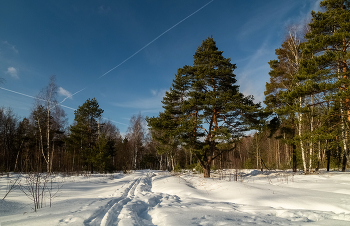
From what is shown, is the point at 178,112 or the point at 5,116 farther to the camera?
the point at 5,116

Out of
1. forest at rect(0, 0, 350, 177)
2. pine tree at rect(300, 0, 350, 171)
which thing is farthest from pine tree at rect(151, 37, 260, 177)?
pine tree at rect(300, 0, 350, 171)

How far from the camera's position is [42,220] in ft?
9.70

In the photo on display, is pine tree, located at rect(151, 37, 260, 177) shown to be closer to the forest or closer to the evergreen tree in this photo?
the forest

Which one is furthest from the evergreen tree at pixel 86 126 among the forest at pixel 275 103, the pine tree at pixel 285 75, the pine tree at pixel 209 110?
the pine tree at pixel 285 75

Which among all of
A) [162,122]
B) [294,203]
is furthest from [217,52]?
[294,203]

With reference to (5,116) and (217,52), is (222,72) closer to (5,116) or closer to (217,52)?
(217,52)

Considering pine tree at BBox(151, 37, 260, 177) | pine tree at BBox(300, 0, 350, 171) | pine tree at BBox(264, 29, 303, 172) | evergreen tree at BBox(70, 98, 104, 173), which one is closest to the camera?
pine tree at BBox(300, 0, 350, 171)

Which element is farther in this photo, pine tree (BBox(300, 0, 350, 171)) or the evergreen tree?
the evergreen tree

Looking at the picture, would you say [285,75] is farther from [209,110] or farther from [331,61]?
[209,110]

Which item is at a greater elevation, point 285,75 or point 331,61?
point 285,75

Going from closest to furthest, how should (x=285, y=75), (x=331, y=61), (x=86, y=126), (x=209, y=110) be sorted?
1. (x=331, y=61)
2. (x=209, y=110)
3. (x=285, y=75)
4. (x=86, y=126)

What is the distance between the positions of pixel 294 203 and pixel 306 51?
842cm

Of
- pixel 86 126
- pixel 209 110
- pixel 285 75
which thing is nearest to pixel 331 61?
pixel 285 75

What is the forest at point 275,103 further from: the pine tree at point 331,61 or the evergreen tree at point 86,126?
→ the evergreen tree at point 86,126
